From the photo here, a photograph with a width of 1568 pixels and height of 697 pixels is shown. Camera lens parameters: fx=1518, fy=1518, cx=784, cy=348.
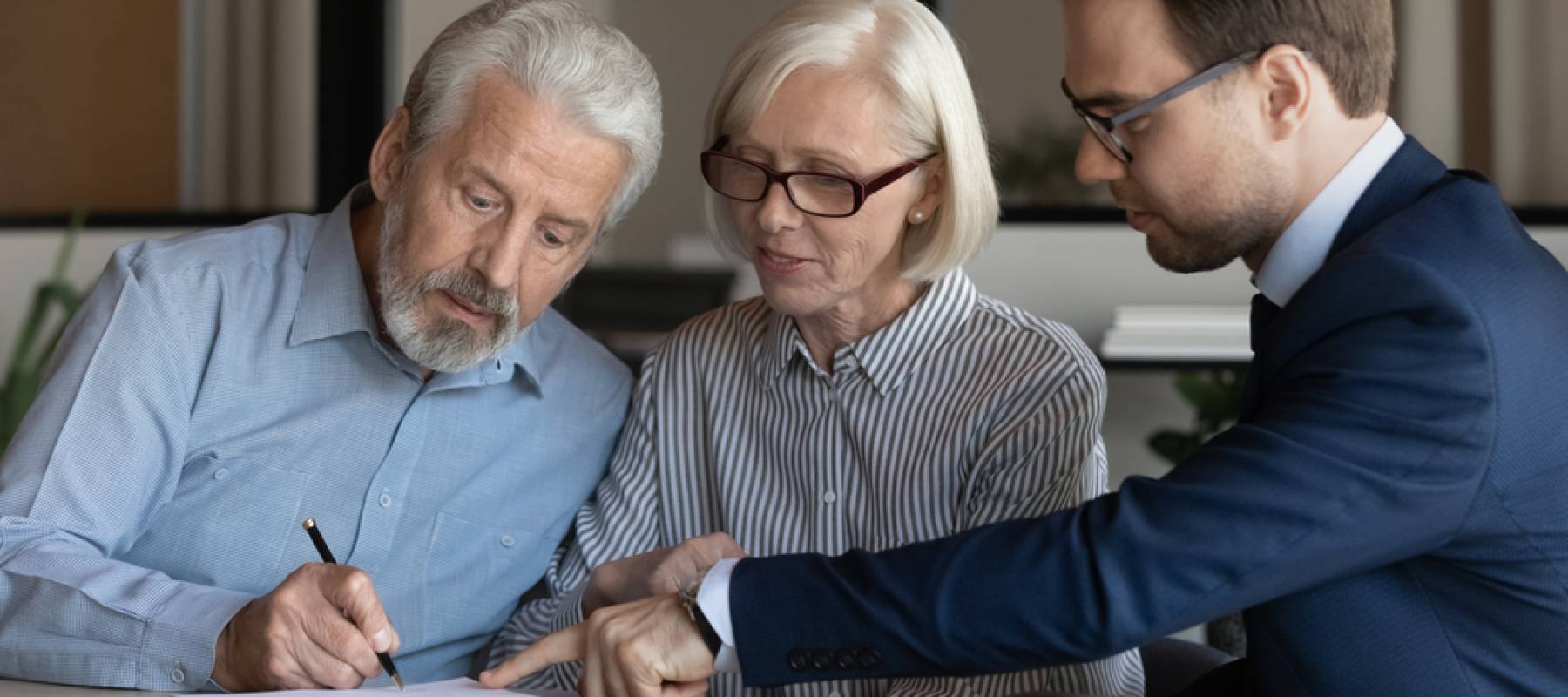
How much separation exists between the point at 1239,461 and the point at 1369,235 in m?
0.22

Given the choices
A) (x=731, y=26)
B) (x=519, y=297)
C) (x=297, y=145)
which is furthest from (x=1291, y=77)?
(x=731, y=26)

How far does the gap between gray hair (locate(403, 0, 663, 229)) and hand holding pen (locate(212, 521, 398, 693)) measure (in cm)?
60

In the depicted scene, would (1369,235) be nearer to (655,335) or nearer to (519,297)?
(519,297)

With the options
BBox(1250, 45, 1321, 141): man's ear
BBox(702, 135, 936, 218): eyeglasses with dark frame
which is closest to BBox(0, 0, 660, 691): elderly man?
BBox(702, 135, 936, 218): eyeglasses with dark frame

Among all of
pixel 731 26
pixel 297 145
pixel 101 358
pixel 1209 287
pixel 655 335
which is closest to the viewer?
pixel 101 358

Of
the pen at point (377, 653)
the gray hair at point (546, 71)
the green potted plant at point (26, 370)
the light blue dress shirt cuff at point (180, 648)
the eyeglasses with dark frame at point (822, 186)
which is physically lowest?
the green potted plant at point (26, 370)

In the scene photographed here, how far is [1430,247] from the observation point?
3.74 feet

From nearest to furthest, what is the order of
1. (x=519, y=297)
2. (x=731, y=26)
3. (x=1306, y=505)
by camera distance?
1. (x=1306, y=505)
2. (x=519, y=297)
3. (x=731, y=26)

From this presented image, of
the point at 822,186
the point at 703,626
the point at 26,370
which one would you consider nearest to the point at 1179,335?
the point at 822,186

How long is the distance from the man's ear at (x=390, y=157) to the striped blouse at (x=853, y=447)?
385mm

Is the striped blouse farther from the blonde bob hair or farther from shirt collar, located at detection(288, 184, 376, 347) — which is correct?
shirt collar, located at detection(288, 184, 376, 347)

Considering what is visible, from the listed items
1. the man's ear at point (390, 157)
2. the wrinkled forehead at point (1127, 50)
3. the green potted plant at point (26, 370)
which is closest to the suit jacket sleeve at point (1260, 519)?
the wrinkled forehead at point (1127, 50)

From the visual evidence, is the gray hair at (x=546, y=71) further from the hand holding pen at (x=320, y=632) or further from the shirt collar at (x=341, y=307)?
the hand holding pen at (x=320, y=632)

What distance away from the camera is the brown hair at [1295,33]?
1.25 metres
